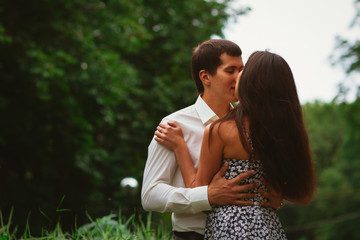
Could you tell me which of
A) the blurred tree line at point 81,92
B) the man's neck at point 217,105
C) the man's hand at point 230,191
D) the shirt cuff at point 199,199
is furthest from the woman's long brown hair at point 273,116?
the blurred tree line at point 81,92

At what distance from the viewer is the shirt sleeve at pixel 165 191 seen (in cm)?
254

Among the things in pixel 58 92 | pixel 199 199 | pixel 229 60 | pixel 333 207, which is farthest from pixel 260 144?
pixel 333 207

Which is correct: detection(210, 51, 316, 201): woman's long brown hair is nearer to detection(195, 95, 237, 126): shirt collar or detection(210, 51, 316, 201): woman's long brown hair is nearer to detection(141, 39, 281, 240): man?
detection(141, 39, 281, 240): man

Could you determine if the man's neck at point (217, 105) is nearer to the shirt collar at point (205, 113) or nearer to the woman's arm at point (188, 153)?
the shirt collar at point (205, 113)

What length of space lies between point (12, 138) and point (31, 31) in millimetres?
2102

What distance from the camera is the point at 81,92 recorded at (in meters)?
10.0

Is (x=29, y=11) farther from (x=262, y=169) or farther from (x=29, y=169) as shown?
(x=262, y=169)

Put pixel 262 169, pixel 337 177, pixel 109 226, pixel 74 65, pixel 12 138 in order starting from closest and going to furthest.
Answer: pixel 262 169 → pixel 109 226 → pixel 12 138 → pixel 74 65 → pixel 337 177

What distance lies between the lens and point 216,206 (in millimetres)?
2514

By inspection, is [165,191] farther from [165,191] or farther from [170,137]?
[170,137]

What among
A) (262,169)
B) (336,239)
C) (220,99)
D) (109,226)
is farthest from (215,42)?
(336,239)

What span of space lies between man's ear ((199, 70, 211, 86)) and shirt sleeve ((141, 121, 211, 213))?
509 millimetres

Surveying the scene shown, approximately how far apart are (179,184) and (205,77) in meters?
0.69

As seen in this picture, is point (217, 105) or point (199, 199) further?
point (217, 105)
